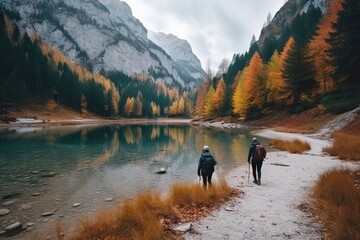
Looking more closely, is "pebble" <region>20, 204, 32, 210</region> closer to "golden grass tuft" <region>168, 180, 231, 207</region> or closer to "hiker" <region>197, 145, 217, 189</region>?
"golden grass tuft" <region>168, 180, 231, 207</region>

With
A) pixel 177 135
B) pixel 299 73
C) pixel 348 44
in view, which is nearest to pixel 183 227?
pixel 177 135

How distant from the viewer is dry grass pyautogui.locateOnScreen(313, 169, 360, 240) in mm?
5688

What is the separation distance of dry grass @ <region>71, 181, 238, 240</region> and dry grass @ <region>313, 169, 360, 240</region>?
362 cm

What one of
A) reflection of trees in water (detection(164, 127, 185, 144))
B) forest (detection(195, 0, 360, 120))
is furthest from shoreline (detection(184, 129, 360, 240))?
forest (detection(195, 0, 360, 120))

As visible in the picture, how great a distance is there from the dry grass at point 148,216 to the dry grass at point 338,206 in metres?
3.62

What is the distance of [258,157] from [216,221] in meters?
6.09

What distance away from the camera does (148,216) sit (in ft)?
24.0

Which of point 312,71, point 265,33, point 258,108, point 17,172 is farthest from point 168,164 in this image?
point 265,33

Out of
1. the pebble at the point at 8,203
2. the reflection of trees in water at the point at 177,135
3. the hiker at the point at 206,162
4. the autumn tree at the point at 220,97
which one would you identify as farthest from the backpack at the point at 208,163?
the autumn tree at the point at 220,97

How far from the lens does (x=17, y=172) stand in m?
17.1

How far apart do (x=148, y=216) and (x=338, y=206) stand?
617 centimetres

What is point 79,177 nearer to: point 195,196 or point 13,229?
point 13,229

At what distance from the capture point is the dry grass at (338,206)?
5688mm

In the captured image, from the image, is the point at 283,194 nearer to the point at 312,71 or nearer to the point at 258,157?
the point at 258,157
